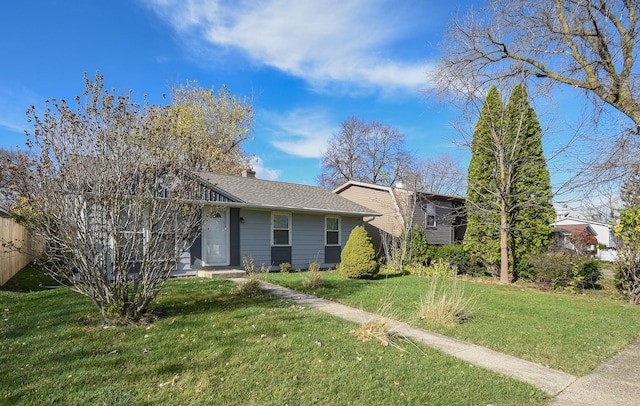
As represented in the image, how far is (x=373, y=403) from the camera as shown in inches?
123

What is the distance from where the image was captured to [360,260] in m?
11.1

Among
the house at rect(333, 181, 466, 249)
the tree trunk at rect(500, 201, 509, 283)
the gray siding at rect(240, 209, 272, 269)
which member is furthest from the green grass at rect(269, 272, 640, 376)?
the house at rect(333, 181, 466, 249)

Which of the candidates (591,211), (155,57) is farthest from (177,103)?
(591,211)

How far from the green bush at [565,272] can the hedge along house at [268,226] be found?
7.17 m

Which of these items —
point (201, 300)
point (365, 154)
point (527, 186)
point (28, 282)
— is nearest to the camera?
point (201, 300)

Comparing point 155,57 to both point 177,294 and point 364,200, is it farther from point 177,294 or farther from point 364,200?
point 364,200

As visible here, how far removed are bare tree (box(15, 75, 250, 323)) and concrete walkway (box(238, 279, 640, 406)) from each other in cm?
360

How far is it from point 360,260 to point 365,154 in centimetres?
2553

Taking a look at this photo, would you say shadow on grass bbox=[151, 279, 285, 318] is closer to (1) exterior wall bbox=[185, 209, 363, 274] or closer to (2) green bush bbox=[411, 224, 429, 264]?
(1) exterior wall bbox=[185, 209, 363, 274]

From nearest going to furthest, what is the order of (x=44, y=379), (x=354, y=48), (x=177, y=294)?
(x=44, y=379) → (x=177, y=294) → (x=354, y=48)

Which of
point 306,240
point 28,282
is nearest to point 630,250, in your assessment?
point 306,240

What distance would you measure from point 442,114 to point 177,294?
33.5ft

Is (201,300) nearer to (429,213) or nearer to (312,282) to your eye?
(312,282)

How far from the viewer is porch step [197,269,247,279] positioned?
10945mm
